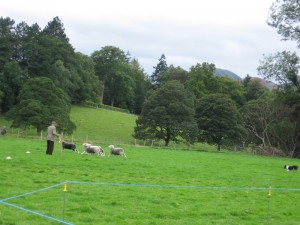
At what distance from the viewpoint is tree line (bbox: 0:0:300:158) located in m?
51.2

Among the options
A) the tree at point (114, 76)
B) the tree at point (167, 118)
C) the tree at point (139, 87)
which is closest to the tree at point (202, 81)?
the tree at point (114, 76)

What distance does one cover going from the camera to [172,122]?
60625 mm

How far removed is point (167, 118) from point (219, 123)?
9.16 m

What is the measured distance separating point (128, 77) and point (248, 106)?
43.5m

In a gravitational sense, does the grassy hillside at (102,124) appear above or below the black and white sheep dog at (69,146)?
above

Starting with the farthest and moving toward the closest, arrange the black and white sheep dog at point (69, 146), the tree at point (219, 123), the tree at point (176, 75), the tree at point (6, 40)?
the tree at point (176, 75) < the tree at point (6, 40) < the tree at point (219, 123) < the black and white sheep dog at point (69, 146)

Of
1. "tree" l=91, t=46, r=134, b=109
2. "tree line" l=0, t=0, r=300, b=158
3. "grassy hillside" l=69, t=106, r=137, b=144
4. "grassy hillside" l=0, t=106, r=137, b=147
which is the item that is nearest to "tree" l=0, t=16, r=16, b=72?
"tree line" l=0, t=0, r=300, b=158

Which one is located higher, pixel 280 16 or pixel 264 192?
pixel 280 16

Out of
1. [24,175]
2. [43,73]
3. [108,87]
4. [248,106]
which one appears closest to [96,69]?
[108,87]

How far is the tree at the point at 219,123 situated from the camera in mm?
64250

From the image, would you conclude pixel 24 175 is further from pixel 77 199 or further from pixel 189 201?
pixel 189 201

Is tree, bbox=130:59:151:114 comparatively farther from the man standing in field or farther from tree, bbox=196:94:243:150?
the man standing in field

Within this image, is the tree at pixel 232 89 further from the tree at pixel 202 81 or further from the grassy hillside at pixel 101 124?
the grassy hillside at pixel 101 124

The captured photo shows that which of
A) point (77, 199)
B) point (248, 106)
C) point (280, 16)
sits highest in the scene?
point (280, 16)
